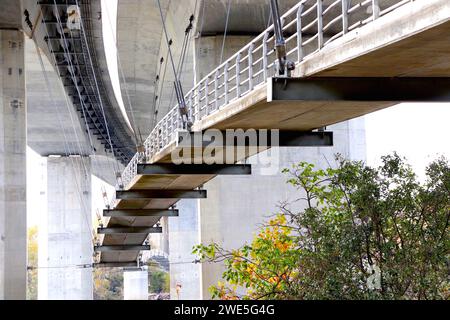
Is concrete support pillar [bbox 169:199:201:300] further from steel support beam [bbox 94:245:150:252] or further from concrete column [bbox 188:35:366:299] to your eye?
concrete column [bbox 188:35:366:299]

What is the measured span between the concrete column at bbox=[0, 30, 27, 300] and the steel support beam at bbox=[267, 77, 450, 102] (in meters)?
22.1

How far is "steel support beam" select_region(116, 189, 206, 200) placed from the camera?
3675 cm

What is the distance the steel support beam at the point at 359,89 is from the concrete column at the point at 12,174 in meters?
22.1

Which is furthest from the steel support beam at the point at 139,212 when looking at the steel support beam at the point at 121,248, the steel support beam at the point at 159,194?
the steel support beam at the point at 121,248

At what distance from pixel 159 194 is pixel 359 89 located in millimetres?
23333

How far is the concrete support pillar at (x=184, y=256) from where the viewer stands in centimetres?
5769

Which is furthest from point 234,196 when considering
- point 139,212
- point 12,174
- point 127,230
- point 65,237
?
point 65,237

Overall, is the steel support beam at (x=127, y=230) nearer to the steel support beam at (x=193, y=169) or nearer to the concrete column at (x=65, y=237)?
the steel support beam at (x=193, y=169)

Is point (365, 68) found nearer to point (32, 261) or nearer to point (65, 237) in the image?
point (65, 237)

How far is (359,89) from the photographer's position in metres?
15.2

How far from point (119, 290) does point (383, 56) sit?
123774 mm
